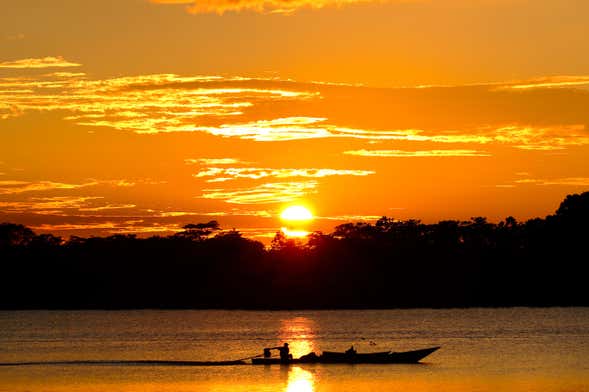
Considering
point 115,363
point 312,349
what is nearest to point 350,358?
point 115,363

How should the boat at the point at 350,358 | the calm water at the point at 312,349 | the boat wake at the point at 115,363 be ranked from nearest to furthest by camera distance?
the calm water at the point at 312,349 < the boat at the point at 350,358 < the boat wake at the point at 115,363

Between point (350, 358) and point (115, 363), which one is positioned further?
point (115, 363)

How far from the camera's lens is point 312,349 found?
374 ft

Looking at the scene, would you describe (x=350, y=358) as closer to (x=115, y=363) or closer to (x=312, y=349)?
(x=115, y=363)

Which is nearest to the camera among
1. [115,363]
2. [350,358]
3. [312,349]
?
[350,358]

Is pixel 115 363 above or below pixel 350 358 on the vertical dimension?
above

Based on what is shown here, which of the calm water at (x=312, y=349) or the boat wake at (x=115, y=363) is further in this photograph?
the boat wake at (x=115, y=363)

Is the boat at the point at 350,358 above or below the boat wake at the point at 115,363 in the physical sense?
below

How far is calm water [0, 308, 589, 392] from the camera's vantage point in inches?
3036

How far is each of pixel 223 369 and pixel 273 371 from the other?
185 inches

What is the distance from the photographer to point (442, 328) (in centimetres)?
15025

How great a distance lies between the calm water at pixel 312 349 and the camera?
7712cm

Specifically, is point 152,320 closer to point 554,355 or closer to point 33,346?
point 33,346

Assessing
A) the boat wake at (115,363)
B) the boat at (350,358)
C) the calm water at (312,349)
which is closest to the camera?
the calm water at (312,349)
